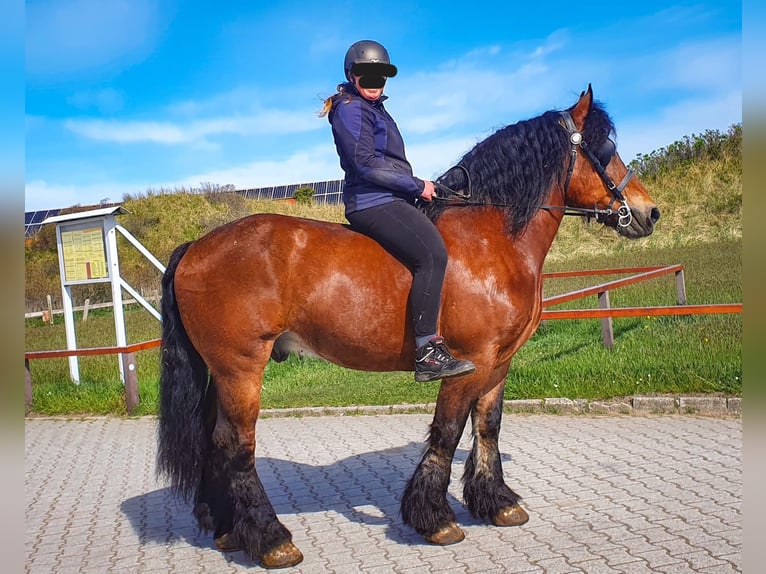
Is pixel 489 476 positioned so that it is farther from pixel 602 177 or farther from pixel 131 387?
pixel 131 387

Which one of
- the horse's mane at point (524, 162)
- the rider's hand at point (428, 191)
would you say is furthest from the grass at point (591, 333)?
the rider's hand at point (428, 191)

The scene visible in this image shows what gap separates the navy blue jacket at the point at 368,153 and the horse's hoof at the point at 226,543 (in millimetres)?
2351

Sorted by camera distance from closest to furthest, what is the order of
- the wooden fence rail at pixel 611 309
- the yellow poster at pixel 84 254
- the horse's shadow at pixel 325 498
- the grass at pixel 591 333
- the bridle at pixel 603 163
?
the bridle at pixel 603 163, the horse's shadow at pixel 325 498, the wooden fence rail at pixel 611 309, the grass at pixel 591 333, the yellow poster at pixel 84 254

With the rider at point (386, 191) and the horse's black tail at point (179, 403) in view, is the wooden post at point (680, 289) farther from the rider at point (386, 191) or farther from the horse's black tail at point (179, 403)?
the horse's black tail at point (179, 403)

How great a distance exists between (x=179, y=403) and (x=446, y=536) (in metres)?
1.98

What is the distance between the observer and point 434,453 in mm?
4266

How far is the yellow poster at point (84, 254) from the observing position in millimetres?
10125

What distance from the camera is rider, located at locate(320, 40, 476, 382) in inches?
156

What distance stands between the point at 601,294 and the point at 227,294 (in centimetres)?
684

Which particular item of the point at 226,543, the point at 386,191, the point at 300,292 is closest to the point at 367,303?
the point at 300,292

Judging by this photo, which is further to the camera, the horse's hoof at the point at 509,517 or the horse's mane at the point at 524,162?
the horse's hoof at the point at 509,517

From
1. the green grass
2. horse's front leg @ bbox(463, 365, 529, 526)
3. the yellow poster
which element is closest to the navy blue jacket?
horse's front leg @ bbox(463, 365, 529, 526)

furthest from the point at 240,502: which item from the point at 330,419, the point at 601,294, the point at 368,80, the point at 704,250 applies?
the point at 704,250
